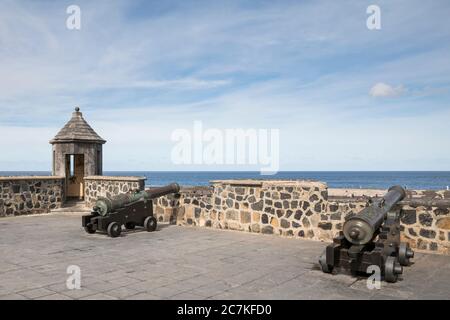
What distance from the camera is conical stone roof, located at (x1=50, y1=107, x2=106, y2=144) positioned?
16.0 metres

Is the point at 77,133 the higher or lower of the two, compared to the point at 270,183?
higher

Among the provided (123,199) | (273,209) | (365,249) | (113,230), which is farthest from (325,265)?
(123,199)

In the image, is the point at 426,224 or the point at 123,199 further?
the point at 123,199

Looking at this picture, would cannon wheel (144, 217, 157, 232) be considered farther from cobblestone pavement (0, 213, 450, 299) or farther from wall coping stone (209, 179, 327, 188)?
wall coping stone (209, 179, 327, 188)

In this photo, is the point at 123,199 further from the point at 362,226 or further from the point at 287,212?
the point at 362,226

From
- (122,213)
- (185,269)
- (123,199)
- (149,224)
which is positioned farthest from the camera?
(149,224)

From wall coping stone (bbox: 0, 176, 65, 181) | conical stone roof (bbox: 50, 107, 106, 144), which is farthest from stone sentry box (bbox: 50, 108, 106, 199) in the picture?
wall coping stone (bbox: 0, 176, 65, 181)

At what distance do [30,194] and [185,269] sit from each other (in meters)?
10.0

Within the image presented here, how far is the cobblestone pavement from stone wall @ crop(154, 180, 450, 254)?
0.44 meters

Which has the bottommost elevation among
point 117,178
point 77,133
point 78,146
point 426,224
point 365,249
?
point 365,249

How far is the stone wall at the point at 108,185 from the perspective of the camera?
1432 centimetres

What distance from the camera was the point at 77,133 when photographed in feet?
53.0

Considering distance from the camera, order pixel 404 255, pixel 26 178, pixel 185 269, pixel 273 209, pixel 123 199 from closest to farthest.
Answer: pixel 185 269, pixel 404 255, pixel 273 209, pixel 123 199, pixel 26 178
